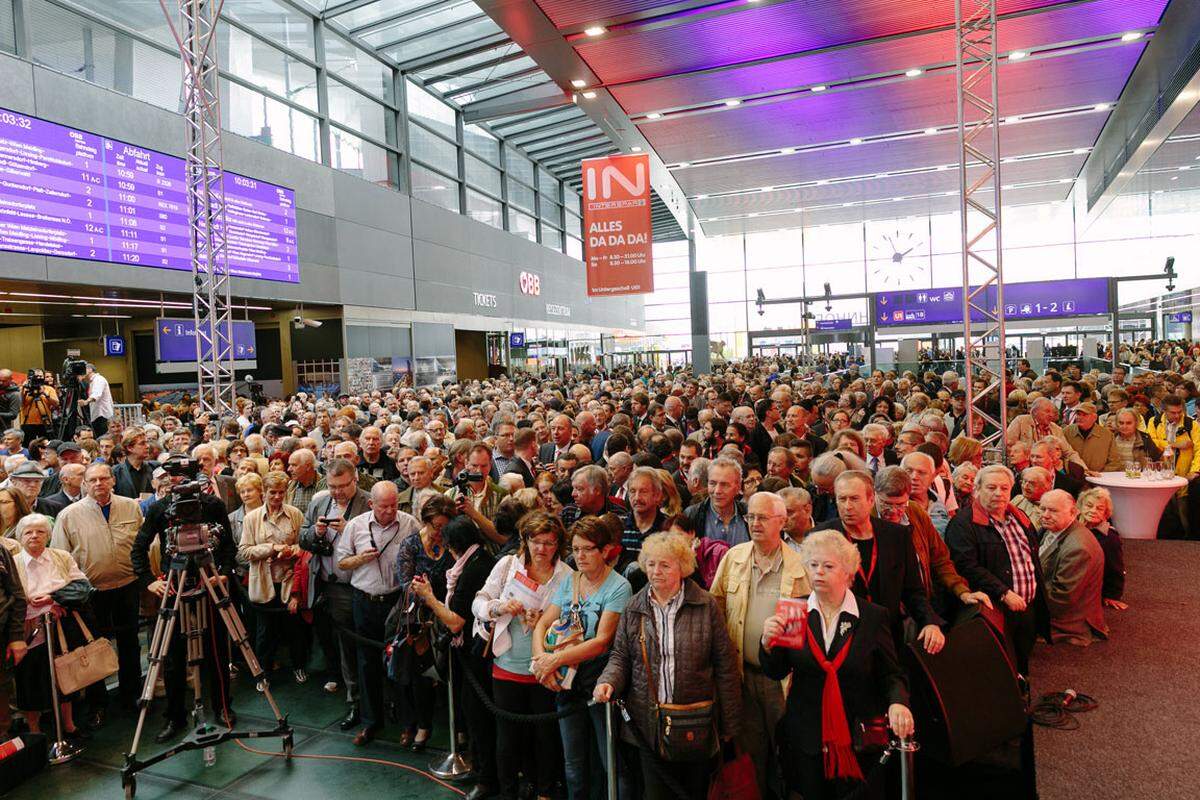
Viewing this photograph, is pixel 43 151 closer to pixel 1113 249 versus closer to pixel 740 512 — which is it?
pixel 740 512

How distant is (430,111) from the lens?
83.5 feet

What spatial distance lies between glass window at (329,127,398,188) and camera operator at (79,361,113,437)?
1114 centimetres

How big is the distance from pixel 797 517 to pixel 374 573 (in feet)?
8.76

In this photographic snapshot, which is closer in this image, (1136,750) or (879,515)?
(1136,750)

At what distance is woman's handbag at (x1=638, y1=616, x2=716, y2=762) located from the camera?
3059 millimetres

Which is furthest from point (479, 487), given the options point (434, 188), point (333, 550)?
point (434, 188)

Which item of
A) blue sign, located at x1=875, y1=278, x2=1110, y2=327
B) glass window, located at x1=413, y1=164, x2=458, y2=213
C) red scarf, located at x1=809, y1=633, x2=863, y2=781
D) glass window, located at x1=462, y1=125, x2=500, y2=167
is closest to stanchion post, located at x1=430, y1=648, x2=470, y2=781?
red scarf, located at x1=809, y1=633, x2=863, y2=781

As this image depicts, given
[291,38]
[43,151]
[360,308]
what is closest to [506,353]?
[360,308]

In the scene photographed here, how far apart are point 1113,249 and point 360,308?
78.8 ft

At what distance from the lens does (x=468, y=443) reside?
654cm

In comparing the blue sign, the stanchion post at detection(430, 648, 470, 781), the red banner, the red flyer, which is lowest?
the stanchion post at detection(430, 648, 470, 781)

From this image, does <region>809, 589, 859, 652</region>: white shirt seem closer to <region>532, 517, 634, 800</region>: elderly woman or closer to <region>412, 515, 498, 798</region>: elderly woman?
<region>532, 517, 634, 800</region>: elderly woman

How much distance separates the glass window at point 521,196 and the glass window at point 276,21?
40.6 feet

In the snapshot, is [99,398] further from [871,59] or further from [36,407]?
[871,59]
